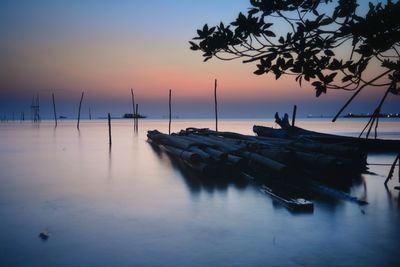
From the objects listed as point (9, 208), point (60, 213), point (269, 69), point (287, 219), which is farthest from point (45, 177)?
point (269, 69)

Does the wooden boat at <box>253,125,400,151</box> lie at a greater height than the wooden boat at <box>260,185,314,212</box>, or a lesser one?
greater

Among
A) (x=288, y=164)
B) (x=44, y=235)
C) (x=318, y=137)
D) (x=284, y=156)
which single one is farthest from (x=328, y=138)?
(x=44, y=235)

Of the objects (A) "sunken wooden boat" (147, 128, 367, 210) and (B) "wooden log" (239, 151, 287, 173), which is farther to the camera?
(B) "wooden log" (239, 151, 287, 173)

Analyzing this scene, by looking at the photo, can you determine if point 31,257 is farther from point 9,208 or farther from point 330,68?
point 330,68

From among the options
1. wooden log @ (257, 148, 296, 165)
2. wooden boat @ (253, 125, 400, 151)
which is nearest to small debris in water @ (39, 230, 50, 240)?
wooden log @ (257, 148, 296, 165)

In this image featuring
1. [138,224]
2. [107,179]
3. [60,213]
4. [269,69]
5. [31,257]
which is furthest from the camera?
[107,179]

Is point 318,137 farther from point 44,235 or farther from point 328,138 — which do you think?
point 44,235

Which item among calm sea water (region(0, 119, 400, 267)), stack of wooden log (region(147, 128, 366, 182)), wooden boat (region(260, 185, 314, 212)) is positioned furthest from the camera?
stack of wooden log (region(147, 128, 366, 182))

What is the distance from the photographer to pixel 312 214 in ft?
28.9

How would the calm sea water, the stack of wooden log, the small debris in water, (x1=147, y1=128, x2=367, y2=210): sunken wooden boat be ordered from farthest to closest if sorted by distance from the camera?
1. the stack of wooden log
2. (x1=147, y1=128, x2=367, y2=210): sunken wooden boat
3. the small debris in water
4. the calm sea water

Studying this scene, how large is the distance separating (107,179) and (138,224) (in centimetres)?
717

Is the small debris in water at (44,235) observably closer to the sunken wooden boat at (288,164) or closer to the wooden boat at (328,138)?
the sunken wooden boat at (288,164)

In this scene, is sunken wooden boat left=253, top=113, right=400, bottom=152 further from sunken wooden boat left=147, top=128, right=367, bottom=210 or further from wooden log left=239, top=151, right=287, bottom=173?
wooden log left=239, top=151, right=287, bottom=173

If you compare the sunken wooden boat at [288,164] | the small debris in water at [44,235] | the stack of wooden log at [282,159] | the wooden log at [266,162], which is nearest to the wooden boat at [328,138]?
the stack of wooden log at [282,159]
